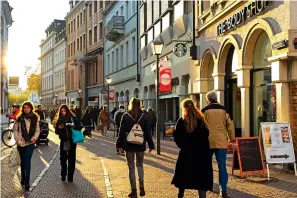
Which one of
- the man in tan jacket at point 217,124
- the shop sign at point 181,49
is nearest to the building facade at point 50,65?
the shop sign at point 181,49

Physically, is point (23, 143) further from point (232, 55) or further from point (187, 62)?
point (187, 62)

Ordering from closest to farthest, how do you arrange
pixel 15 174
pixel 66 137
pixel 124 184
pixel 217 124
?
pixel 217 124
pixel 124 184
pixel 66 137
pixel 15 174

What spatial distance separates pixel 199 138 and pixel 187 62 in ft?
51.6

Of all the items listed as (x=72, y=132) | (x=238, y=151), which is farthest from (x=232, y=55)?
(x=72, y=132)

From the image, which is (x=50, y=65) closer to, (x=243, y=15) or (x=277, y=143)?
(x=243, y=15)

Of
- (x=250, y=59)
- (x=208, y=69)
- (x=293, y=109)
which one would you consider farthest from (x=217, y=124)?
(x=208, y=69)

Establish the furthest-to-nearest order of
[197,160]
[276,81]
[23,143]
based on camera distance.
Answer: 1. [276,81]
2. [23,143]
3. [197,160]

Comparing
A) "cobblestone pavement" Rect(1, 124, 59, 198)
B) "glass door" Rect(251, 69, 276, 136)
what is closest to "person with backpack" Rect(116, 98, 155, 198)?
"cobblestone pavement" Rect(1, 124, 59, 198)

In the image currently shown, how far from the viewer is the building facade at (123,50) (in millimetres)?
36719

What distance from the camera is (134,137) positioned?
320 inches

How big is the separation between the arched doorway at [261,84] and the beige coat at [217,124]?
5430 millimetres

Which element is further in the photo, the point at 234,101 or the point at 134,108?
the point at 234,101

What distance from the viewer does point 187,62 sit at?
2244 cm

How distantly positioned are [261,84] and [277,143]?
4432 mm
